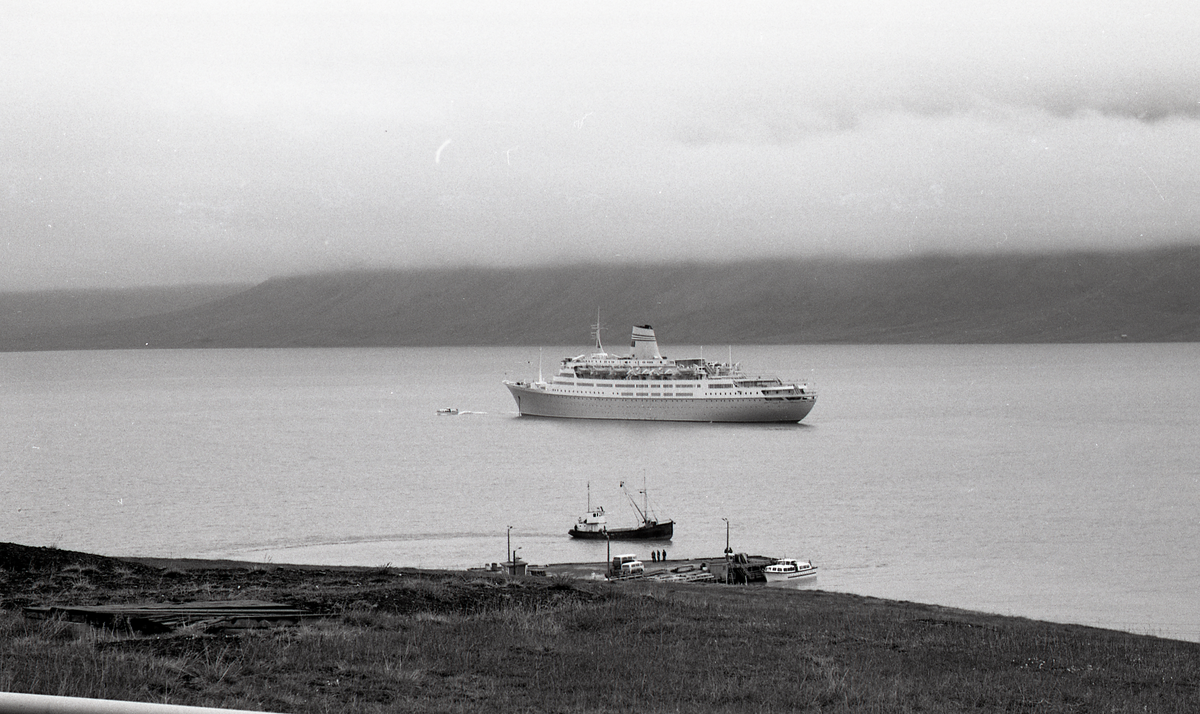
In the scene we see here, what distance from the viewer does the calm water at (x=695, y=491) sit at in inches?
1540

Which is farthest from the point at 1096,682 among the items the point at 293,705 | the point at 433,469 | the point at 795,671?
the point at 433,469

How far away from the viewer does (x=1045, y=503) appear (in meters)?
54.1

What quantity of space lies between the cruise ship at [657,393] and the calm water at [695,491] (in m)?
2.28

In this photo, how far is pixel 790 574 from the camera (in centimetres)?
3447

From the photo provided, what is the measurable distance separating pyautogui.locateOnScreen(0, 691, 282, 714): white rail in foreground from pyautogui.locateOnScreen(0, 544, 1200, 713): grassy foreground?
444 centimetres

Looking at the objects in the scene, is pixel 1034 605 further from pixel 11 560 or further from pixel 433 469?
pixel 433 469

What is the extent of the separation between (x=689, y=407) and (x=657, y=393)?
2.91 m

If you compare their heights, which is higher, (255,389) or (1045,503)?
(255,389)

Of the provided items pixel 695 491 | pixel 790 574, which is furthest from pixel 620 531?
pixel 695 491

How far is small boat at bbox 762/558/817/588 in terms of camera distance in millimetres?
33513

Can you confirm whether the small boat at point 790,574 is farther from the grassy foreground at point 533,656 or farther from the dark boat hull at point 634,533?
the grassy foreground at point 533,656

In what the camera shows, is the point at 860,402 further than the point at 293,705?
Yes

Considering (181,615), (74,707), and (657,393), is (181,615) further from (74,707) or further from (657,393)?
(657,393)

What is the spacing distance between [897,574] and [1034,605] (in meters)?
4.96
